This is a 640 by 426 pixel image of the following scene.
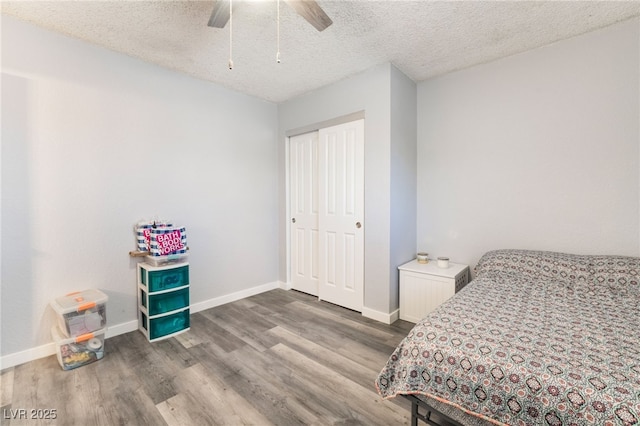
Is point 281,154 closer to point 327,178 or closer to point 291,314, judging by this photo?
point 327,178

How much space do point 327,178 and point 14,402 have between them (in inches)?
115

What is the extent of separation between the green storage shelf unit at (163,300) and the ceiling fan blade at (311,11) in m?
2.19

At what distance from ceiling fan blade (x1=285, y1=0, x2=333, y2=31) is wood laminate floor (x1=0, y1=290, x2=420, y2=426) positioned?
225 centimetres

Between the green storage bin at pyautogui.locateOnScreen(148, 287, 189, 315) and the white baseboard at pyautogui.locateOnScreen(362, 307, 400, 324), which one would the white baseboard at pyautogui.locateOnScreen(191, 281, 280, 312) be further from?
the white baseboard at pyautogui.locateOnScreen(362, 307, 400, 324)

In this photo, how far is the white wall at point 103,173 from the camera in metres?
2.03

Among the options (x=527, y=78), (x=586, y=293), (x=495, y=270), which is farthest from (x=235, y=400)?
(x=527, y=78)

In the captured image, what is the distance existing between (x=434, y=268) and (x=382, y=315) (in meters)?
0.70

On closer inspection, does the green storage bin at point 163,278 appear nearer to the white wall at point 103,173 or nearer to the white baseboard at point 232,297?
the white wall at point 103,173

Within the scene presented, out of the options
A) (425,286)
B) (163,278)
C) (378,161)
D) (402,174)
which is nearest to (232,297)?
(163,278)

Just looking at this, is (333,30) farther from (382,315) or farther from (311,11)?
(382,315)

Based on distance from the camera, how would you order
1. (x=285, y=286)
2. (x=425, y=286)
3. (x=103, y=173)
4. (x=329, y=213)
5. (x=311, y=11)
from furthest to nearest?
(x=285, y=286)
(x=329, y=213)
(x=425, y=286)
(x=103, y=173)
(x=311, y=11)

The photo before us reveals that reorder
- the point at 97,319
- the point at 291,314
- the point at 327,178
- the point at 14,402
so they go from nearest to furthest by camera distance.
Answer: the point at 14,402
the point at 97,319
the point at 291,314
the point at 327,178

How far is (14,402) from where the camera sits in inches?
64.4

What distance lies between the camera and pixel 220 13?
154 cm
